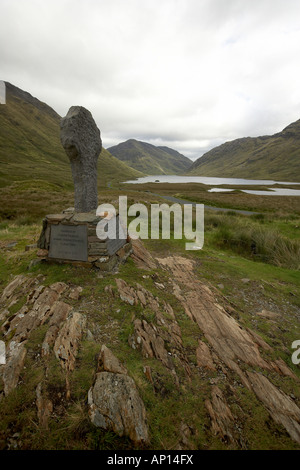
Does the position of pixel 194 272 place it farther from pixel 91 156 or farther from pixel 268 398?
pixel 91 156

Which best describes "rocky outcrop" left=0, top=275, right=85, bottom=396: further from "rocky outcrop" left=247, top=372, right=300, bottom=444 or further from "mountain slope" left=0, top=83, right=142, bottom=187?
"mountain slope" left=0, top=83, right=142, bottom=187

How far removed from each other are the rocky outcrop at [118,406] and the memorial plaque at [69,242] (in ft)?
12.8

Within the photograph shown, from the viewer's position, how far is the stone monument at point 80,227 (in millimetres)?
6484

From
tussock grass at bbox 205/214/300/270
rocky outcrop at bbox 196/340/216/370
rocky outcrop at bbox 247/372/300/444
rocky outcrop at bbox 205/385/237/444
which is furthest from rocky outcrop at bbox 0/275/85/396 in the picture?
tussock grass at bbox 205/214/300/270

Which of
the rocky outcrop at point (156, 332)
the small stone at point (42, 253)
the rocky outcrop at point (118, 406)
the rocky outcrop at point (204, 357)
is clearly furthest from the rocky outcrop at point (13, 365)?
the small stone at point (42, 253)

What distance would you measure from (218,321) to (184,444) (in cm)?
290

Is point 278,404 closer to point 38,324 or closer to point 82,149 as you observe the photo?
point 38,324

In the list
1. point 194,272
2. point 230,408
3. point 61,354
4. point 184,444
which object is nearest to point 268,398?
point 230,408

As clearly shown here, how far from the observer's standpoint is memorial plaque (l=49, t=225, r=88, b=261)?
6504 mm

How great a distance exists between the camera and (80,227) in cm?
652

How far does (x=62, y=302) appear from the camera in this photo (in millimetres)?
4867

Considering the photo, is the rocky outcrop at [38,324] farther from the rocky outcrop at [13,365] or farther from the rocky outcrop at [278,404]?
the rocky outcrop at [278,404]

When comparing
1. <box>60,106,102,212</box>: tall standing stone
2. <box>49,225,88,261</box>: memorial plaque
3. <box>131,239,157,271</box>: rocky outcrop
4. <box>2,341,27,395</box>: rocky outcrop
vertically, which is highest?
<box>60,106,102,212</box>: tall standing stone

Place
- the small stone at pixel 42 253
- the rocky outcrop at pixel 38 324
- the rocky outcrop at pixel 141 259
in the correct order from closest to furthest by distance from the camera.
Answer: the rocky outcrop at pixel 38 324, the small stone at pixel 42 253, the rocky outcrop at pixel 141 259
